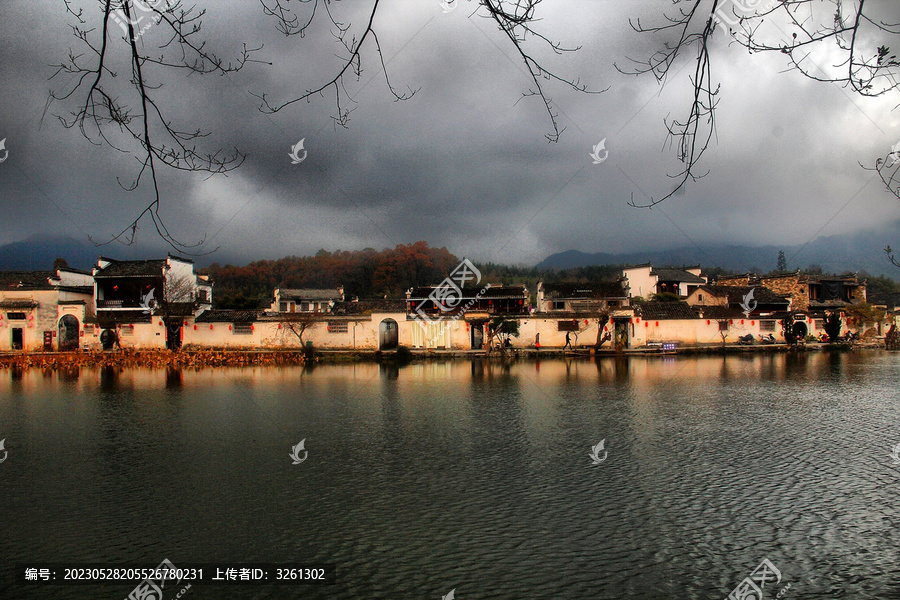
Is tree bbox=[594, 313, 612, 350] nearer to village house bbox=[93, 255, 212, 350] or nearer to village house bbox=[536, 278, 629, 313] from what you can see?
village house bbox=[536, 278, 629, 313]

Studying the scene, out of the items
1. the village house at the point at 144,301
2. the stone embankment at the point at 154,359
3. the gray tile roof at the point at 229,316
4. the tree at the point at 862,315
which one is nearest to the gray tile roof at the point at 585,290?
the tree at the point at 862,315

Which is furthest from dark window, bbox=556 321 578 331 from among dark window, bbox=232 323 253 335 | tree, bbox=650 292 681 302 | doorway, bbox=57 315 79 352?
doorway, bbox=57 315 79 352

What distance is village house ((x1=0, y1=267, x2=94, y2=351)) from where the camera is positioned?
28.7m

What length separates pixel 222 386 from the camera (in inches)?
719

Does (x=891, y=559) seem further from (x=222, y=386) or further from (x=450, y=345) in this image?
(x=450, y=345)

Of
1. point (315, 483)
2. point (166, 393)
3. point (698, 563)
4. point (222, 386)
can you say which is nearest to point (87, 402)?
point (166, 393)

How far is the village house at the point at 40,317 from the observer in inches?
1131

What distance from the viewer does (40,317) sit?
95.4 ft

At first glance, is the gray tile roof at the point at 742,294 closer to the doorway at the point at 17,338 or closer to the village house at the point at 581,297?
the village house at the point at 581,297

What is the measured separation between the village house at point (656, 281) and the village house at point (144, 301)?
28906 millimetres

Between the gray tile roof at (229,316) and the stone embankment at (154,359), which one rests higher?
the gray tile roof at (229,316)

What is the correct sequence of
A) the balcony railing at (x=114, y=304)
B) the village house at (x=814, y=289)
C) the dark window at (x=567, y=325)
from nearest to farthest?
the dark window at (x=567, y=325)
the balcony railing at (x=114, y=304)
the village house at (x=814, y=289)

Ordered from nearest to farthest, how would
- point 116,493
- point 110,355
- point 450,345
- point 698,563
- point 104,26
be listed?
point 104,26
point 698,563
point 116,493
point 110,355
point 450,345

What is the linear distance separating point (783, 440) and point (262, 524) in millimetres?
8579
